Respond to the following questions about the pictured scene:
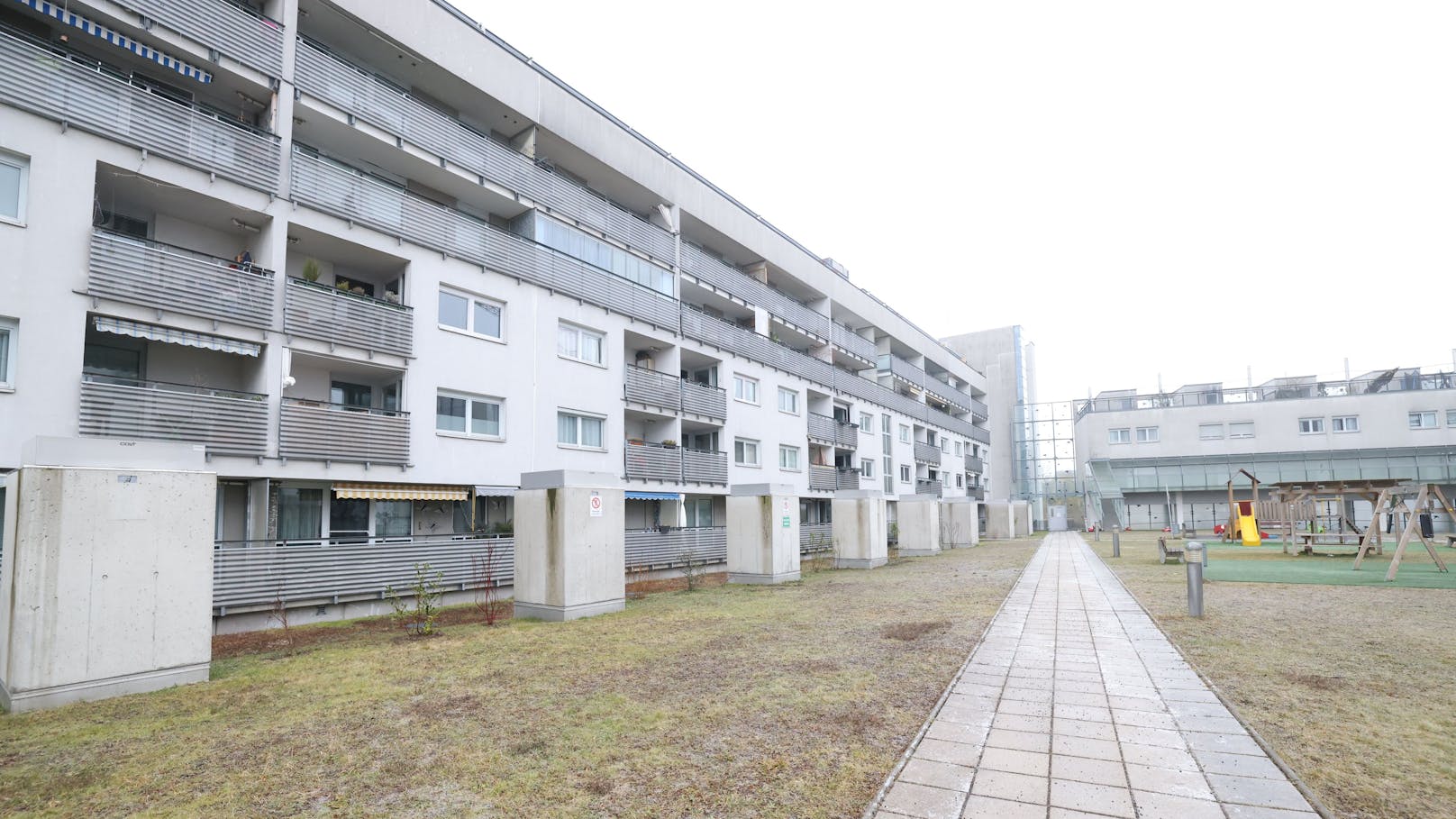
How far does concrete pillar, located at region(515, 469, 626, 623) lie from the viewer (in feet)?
42.1

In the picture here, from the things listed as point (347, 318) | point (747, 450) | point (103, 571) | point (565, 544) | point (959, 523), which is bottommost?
point (959, 523)

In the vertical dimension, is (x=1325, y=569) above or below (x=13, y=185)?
below

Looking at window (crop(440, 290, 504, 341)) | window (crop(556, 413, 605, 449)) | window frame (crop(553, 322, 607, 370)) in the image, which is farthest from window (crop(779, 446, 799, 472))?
window (crop(440, 290, 504, 341))

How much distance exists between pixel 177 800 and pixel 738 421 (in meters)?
25.3

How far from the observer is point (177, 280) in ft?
43.5

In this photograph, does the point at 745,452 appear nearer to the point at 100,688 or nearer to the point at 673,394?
the point at 673,394

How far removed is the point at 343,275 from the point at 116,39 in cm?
602

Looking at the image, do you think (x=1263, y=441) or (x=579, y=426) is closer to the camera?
(x=579, y=426)

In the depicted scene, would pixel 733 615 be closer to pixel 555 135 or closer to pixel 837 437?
pixel 555 135

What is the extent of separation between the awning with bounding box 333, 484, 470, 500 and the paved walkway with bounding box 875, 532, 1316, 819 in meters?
12.6

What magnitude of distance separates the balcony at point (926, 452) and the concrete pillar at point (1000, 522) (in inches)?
196

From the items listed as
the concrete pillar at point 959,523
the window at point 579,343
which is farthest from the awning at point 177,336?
the concrete pillar at point 959,523

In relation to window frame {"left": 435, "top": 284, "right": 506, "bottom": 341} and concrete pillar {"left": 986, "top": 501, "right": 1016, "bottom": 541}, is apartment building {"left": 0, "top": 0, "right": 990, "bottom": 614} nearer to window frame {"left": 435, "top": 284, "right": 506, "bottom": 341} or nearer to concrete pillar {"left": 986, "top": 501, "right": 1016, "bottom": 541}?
window frame {"left": 435, "top": 284, "right": 506, "bottom": 341}

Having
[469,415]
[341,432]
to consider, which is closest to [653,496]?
[469,415]
